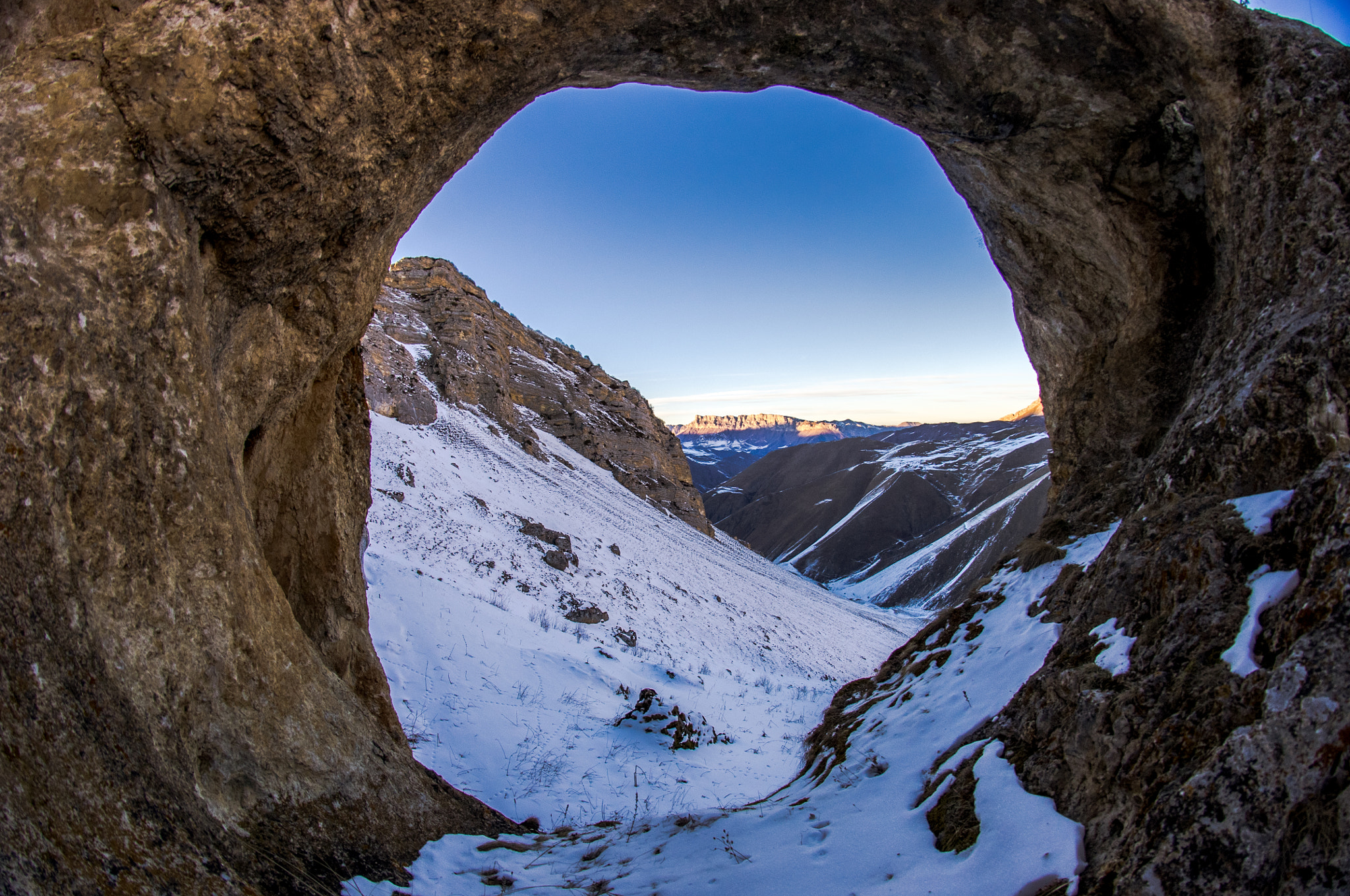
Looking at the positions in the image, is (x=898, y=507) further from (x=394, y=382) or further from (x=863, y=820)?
(x=863, y=820)

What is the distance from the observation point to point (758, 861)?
12.6ft

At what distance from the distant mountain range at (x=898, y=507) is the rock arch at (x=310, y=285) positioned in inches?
2030

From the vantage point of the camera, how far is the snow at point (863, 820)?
307cm

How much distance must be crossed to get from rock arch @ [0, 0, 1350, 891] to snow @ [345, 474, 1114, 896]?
33cm

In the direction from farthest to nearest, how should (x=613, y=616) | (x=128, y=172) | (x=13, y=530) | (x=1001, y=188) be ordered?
(x=613, y=616) → (x=1001, y=188) → (x=128, y=172) → (x=13, y=530)

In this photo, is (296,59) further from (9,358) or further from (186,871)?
(186,871)

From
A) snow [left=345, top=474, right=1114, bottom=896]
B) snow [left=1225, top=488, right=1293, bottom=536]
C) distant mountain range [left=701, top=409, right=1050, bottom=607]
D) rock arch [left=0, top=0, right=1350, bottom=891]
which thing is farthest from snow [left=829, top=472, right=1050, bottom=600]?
snow [left=1225, top=488, right=1293, bottom=536]

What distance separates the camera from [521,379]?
151ft

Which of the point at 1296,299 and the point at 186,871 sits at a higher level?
the point at 1296,299

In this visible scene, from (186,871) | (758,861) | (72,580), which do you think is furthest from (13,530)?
(758,861)

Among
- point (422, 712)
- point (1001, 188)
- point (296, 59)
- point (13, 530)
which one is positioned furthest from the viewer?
point (422, 712)

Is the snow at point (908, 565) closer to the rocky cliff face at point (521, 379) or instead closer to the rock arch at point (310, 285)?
the rocky cliff face at point (521, 379)

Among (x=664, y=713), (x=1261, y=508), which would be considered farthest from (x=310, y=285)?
(x=664, y=713)

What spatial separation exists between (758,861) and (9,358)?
14.5 feet
